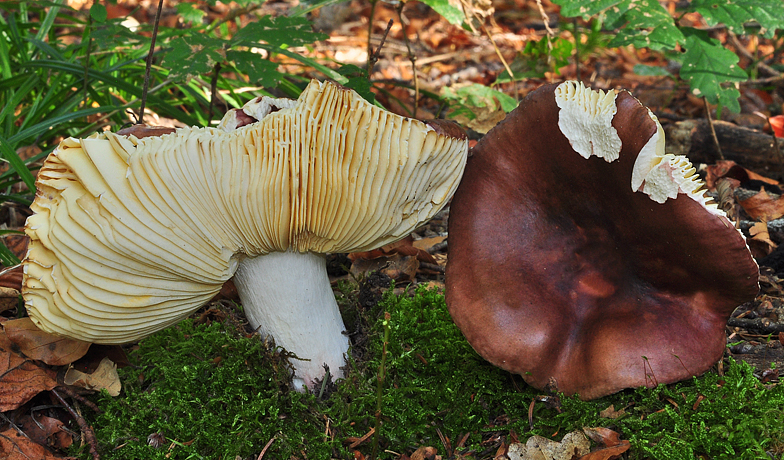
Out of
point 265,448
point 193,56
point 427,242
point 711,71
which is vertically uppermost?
point 193,56

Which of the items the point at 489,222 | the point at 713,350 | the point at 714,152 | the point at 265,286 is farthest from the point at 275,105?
the point at 714,152

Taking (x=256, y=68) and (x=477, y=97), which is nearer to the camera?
(x=256, y=68)

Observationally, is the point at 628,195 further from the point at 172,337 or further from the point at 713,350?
the point at 172,337

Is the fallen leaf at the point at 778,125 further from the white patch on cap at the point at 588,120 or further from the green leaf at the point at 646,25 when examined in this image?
the white patch on cap at the point at 588,120

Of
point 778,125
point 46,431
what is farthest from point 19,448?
point 778,125

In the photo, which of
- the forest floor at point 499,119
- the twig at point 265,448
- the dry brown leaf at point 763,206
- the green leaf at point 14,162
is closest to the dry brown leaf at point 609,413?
the forest floor at point 499,119

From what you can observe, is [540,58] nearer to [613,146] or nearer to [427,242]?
[427,242]

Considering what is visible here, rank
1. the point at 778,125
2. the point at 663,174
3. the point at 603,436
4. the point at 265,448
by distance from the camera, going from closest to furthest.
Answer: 1. the point at 663,174
2. the point at 603,436
3. the point at 265,448
4. the point at 778,125

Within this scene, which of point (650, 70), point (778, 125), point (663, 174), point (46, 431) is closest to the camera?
point (663, 174)
